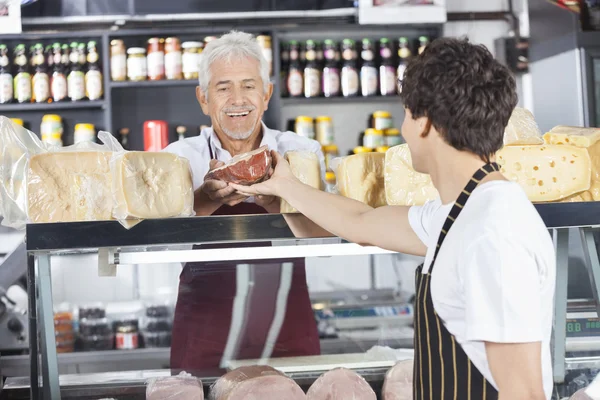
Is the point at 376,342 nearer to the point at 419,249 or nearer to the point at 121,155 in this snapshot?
the point at 419,249

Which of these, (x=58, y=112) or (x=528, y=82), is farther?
(x=528, y=82)

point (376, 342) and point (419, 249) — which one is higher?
point (419, 249)

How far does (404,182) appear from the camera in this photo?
5.15 ft

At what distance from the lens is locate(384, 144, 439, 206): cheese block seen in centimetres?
156

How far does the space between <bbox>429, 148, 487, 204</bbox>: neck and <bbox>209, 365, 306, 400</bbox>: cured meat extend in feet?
2.29

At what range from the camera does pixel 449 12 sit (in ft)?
15.2

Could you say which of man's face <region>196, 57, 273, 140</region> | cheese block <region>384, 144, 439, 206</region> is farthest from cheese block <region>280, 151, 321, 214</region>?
man's face <region>196, 57, 273, 140</region>

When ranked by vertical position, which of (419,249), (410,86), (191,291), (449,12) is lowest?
(191,291)

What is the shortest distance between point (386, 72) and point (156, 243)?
3045 mm

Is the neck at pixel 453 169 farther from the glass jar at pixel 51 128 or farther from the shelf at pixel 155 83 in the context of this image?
the glass jar at pixel 51 128

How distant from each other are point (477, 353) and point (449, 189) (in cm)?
25

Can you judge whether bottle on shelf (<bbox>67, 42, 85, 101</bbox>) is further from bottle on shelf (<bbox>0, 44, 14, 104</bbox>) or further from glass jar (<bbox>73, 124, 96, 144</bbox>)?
bottle on shelf (<bbox>0, 44, 14, 104</bbox>)

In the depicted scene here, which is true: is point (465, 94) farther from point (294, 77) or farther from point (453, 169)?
point (294, 77)

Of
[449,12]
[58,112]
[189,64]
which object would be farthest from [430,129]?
[449,12]
